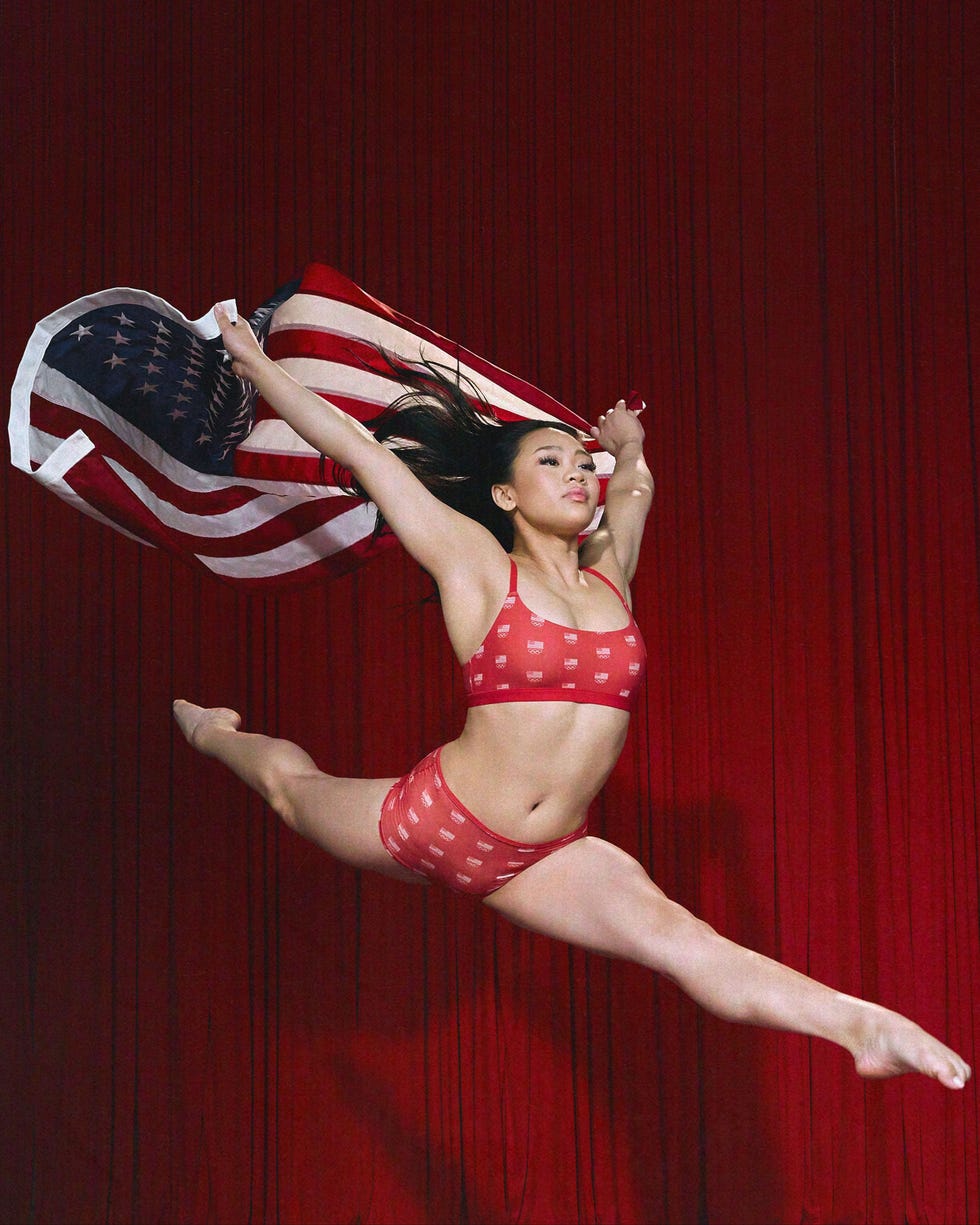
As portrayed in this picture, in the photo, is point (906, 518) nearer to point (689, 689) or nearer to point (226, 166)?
point (689, 689)

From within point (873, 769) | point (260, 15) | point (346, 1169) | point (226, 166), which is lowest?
point (346, 1169)

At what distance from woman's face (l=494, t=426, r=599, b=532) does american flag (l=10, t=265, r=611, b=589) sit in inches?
20.6

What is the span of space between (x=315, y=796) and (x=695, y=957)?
2.72 feet

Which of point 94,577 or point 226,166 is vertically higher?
point 226,166

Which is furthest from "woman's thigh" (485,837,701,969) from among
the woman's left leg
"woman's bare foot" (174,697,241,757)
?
"woman's bare foot" (174,697,241,757)

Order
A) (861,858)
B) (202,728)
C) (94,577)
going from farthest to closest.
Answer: (94,577)
(861,858)
(202,728)

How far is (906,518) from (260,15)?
106 inches

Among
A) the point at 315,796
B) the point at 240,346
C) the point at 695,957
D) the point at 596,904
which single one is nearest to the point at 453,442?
the point at 240,346

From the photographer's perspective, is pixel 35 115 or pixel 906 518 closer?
pixel 906 518

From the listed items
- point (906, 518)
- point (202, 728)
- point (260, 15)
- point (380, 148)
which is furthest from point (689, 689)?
point (260, 15)

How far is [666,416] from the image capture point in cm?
433

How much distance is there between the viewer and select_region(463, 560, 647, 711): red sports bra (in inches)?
94.7

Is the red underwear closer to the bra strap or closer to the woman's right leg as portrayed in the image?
the woman's right leg

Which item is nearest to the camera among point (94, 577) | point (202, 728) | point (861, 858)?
point (202, 728)
